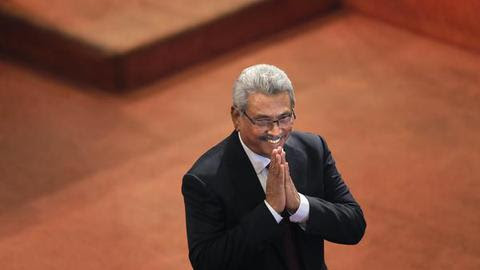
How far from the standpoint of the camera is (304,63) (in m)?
6.80

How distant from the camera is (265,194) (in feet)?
10.8

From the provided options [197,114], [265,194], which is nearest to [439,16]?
[197,114]

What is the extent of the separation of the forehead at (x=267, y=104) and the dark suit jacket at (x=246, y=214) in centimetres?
21

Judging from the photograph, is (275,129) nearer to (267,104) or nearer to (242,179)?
(267,104)

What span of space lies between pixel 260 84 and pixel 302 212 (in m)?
0.37

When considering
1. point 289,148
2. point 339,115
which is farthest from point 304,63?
point 289,148

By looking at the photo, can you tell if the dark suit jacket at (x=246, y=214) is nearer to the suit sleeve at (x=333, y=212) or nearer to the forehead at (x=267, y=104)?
the suit sleeve at (x=333, y=212)

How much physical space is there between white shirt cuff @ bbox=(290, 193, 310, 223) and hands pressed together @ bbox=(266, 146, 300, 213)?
19mm

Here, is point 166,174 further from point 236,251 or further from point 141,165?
point 236,251

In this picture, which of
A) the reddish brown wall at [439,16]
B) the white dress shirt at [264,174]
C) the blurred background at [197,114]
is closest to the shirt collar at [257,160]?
the white dress shirt at [264,174]

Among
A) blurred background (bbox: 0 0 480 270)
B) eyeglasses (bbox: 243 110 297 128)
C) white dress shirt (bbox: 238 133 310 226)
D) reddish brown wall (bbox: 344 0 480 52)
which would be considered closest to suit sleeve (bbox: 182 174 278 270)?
white dress shirt (bbox: 238 133 310 226)

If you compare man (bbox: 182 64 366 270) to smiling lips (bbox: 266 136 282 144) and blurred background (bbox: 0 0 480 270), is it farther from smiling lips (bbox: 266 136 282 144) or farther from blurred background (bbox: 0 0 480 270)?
blurred background (bbox: 0 0 480 270)

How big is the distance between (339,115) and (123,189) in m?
1.28

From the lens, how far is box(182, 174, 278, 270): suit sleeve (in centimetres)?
318
